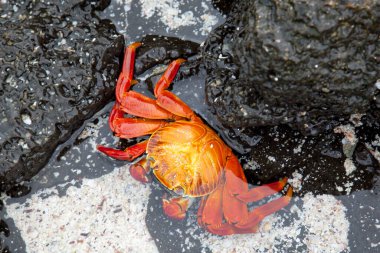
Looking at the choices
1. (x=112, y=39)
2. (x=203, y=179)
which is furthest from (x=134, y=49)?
(x=203, y=179)

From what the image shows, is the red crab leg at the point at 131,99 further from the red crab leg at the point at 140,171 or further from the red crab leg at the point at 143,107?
the red crab leg at the point at 140,171

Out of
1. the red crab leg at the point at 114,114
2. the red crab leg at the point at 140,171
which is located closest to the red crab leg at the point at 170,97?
the red crab leg at the point at 114,114

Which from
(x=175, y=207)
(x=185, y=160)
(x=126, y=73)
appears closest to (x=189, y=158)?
(x=185, y=160)

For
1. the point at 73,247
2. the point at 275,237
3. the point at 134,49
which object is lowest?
the point at 73,247

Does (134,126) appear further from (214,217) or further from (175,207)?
(214,217)

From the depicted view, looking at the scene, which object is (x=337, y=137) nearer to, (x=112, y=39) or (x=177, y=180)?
(x=177, y=180)

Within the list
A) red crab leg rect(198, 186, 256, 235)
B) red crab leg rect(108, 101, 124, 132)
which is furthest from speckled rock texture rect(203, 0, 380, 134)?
red crab leg rect(108, 101, 124, 132)
